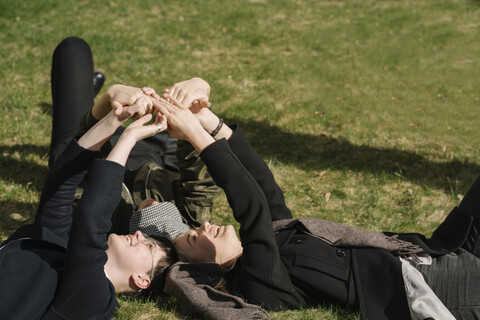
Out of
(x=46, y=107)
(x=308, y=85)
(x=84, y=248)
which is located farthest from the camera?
(x=308, y=85)

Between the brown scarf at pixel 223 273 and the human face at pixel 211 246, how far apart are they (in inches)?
4.1

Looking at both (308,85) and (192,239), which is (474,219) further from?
(308,85)

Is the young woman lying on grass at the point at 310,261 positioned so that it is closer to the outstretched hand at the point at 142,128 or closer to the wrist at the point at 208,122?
Answer: the outstretched hand at the point at 142,128

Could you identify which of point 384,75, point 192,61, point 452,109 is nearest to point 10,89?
point 192,61

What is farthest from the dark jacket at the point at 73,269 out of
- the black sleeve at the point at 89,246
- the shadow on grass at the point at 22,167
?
the shadow on grass at the point at 22,167

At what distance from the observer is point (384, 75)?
857 cm

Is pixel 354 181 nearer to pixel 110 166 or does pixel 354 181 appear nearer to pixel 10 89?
pixel 110 166

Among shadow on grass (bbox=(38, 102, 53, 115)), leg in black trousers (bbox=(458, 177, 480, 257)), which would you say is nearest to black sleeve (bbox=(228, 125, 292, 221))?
leg in black trousers (bbox=(458, 177, 480, 257))

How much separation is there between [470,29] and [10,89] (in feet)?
29.2

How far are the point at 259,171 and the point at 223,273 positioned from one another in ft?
2.59

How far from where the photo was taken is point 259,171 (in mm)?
3797

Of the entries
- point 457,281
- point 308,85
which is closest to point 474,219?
point 457,281

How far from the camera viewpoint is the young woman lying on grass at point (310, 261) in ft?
10.8

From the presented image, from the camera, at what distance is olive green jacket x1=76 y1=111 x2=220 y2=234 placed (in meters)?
4.23
